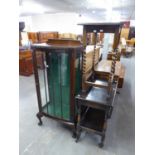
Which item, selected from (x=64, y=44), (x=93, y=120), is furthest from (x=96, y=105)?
(x=64, y=44)

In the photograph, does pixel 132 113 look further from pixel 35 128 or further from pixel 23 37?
pixel 23 37

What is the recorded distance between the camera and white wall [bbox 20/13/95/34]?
10.1m

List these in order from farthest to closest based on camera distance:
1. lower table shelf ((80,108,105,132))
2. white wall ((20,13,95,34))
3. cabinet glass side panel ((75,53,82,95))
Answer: white wall ((20,13,95,34))
lower table shelf ((80,108,105,132))
cabinet glass side panel ((75,53,82,95))

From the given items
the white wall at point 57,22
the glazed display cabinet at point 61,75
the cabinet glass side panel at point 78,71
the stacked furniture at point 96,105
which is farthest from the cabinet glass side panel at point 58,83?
the white wall at point 57,22

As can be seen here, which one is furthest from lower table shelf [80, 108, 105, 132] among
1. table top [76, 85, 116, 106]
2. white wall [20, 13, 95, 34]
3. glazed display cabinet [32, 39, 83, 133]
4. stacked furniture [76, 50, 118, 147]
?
white wall [20, 13, 95, 34]

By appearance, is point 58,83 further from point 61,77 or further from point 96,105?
point 96,105

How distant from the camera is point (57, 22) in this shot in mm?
10602

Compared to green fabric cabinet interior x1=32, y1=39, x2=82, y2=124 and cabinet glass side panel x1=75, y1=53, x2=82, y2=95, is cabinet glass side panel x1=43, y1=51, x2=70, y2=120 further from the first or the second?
cabinet glass side panel x1=75, y1=53, x2=82, y2=95

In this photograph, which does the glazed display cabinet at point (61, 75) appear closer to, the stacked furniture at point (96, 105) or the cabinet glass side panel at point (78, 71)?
the cabinet glass side panel at point (78, 71)

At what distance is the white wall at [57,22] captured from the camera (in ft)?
33.1

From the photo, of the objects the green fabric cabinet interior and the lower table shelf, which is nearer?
the green fabric cabinet interior

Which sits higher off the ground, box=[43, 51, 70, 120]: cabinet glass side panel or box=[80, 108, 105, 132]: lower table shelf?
box=[43, 51, 70, 120]: cabinet glass side panel
